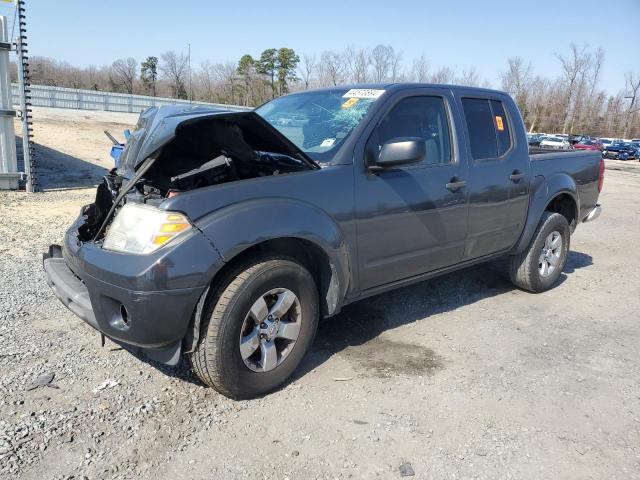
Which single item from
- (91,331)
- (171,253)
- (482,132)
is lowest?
(91,331)

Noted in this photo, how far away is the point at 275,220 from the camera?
2936mm

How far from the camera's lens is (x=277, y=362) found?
3162 millimetres

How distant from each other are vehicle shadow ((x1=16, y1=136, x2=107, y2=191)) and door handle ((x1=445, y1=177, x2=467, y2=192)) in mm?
8370

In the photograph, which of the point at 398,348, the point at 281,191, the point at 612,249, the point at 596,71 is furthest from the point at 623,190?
the point at 596,71

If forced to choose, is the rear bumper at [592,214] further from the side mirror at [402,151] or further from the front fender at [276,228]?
the front fender at [276,228]

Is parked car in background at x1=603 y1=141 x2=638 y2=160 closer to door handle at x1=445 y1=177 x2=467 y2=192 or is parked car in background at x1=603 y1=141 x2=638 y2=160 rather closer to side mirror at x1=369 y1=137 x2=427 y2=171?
door handle at x1=445 y1=177 x2=467 y2=192

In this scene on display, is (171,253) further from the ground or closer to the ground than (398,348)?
further from the ground

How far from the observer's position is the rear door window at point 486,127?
4.33m

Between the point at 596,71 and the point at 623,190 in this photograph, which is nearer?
the point at 623,190

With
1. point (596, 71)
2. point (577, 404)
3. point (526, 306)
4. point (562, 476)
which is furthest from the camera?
point (596, 71)

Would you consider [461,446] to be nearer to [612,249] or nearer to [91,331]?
[91,331]

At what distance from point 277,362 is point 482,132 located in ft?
8.88

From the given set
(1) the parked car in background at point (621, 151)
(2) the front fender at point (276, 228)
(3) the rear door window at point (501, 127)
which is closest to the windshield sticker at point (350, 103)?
(2) the front fender at point (276, 228)

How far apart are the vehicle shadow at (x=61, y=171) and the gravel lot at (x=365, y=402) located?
5.95m
